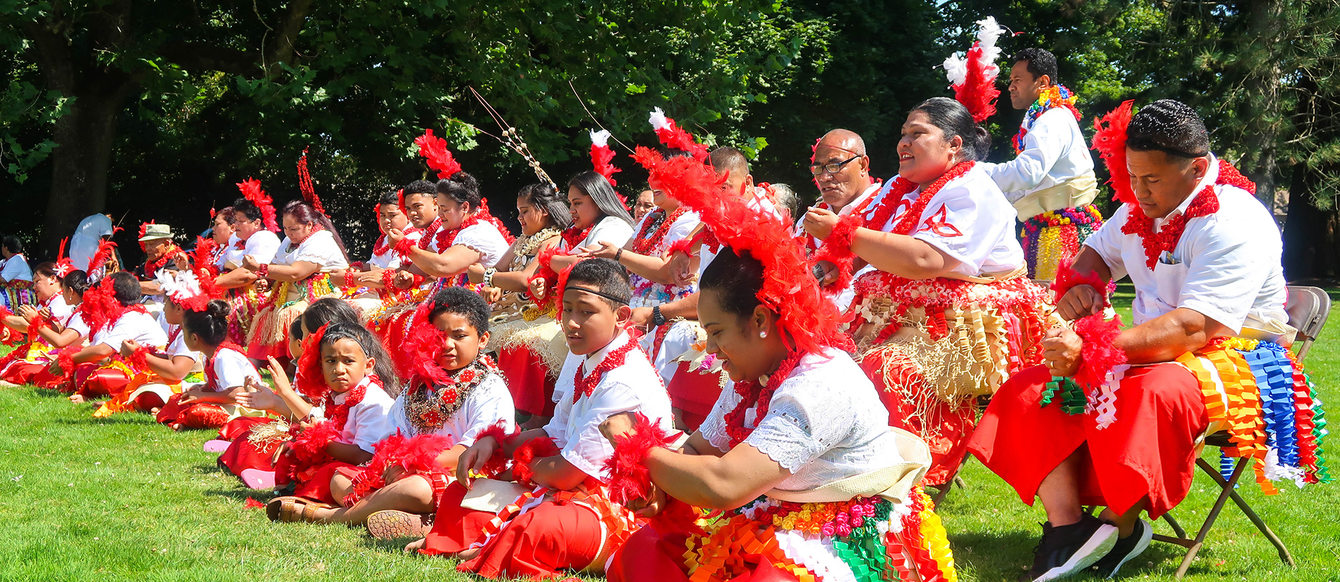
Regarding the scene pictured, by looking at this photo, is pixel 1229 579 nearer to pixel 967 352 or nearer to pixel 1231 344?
pixel 1231 344

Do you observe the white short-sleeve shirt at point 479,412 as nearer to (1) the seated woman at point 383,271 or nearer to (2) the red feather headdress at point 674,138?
(2) the red feather headdress at point 674,138

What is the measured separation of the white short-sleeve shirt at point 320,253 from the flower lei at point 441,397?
4.03 metres

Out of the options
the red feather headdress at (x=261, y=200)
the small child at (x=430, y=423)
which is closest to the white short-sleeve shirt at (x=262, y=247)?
the red feather headdress at (x=261, y=200)

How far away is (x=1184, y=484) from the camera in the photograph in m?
3.63

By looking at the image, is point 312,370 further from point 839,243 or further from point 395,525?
point 839,243

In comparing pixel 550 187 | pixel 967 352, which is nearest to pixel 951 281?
pixel 967 352

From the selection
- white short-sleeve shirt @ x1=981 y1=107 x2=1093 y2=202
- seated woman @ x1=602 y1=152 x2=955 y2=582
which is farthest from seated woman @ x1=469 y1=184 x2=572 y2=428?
seated woman @ x1=602 y1=152 x2=955 y2=582

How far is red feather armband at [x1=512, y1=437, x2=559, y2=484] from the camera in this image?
4.13 m

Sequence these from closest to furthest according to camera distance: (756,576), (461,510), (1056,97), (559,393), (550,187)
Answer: (756,576) → (461,510) → (559,393) → (1056,97) → (550,187)

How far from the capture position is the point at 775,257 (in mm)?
2602

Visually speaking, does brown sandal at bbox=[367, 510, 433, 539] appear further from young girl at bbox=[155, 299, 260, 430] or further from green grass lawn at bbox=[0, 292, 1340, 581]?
young girl at bbox=[155, 299, 260, 430]

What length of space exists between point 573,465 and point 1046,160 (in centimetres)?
362

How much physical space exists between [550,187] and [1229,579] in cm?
446

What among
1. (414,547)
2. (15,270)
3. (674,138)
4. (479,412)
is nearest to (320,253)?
(674,138)
